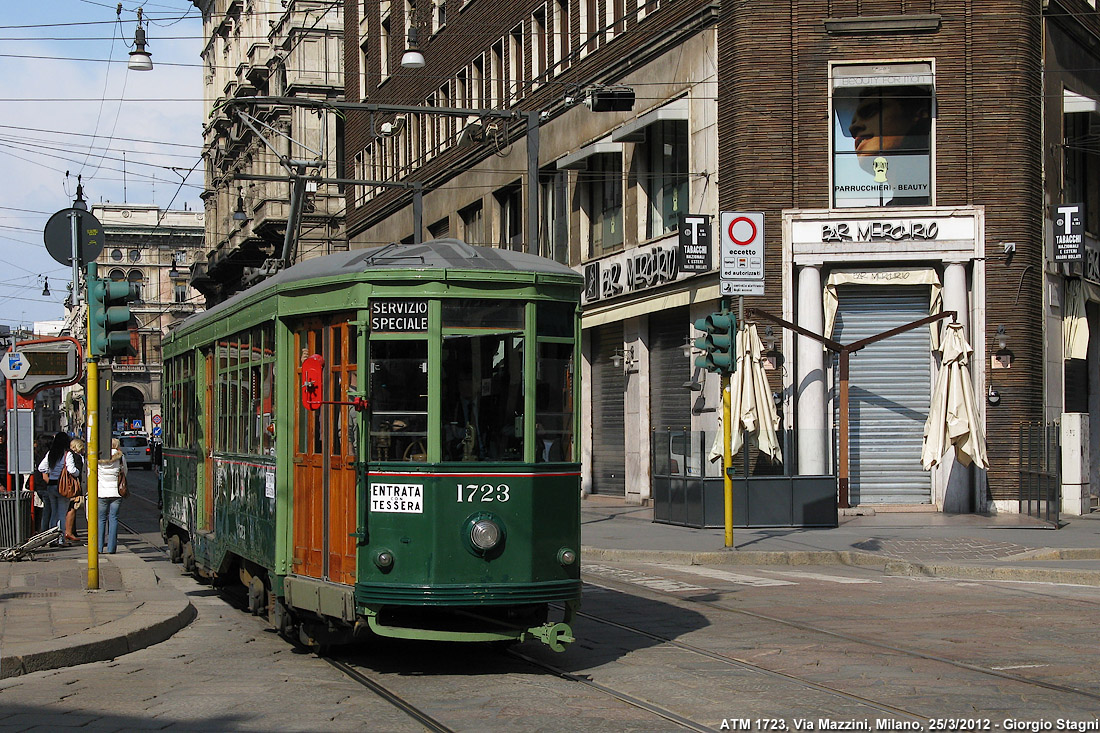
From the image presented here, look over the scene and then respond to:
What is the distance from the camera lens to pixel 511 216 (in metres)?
39.2

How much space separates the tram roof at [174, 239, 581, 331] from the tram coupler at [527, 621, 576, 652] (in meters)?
2.44

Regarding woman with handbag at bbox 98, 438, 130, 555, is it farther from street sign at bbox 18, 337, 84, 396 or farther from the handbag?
street sign at bbox 18, 337, 84, 396

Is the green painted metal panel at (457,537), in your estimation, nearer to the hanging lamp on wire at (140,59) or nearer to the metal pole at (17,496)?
the metal pole at (17,496)

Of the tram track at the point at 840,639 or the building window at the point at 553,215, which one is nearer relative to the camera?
the tram track at the point at 840,639

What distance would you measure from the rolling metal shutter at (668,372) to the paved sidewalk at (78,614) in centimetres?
1454

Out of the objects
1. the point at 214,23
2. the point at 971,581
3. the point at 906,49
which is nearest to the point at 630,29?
the point at 906,49

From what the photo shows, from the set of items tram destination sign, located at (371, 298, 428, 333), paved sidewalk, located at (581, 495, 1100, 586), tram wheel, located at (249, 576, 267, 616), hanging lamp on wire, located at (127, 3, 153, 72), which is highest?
hanging lamp on wire, located at (127, 3, 153, 72)

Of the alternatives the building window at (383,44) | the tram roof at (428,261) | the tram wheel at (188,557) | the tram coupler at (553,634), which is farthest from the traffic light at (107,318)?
the building window at (383,44)

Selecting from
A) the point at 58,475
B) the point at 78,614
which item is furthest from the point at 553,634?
the point at 58,475

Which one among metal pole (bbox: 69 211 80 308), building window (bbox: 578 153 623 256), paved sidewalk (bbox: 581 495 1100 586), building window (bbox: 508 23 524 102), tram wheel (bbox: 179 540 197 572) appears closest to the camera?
metal pole (bbox: 69 211 80 308)

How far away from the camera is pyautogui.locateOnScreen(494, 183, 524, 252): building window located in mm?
38312

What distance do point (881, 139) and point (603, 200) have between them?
8442 millimetres

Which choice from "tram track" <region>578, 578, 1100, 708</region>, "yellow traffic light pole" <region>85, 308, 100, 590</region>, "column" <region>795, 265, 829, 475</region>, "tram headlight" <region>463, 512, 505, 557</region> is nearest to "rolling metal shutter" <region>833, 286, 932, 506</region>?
"column" <region>795, 265, 829, 475</region>

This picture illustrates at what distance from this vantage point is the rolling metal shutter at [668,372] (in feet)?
95.2
